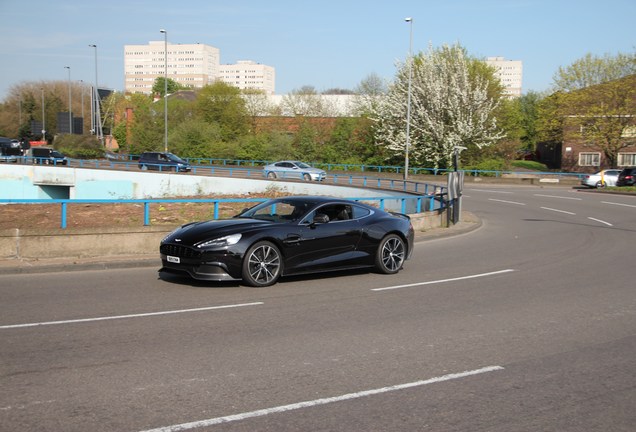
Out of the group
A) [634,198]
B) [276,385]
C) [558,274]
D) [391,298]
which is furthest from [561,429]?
[634,198]

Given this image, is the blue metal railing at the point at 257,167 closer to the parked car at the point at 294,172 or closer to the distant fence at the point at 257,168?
the distant fence at the point at 257,168

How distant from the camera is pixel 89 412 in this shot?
4770mm

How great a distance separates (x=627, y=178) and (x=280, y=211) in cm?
4212

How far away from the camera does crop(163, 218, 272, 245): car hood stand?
391 inches

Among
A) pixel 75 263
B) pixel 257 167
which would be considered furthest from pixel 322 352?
pixel 257 167

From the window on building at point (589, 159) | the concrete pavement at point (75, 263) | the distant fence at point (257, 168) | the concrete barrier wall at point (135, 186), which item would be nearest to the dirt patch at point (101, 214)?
the concrete barrier wall at point (135, 186)

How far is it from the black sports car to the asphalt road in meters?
0.34

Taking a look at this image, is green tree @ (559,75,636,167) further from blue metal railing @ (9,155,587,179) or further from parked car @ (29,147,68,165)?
parked car @ (29,147,68,165)

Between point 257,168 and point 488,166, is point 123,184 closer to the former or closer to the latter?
point 257,168

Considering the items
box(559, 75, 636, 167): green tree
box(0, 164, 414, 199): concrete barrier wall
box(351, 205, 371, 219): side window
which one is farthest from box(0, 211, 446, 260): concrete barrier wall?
box(559, 75, 636, 167): green tree

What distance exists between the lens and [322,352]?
6.56 meters

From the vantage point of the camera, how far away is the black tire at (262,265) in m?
10.0

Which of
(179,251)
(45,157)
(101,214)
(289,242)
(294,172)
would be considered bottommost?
(101,214)

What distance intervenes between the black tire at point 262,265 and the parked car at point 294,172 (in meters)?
36.2
